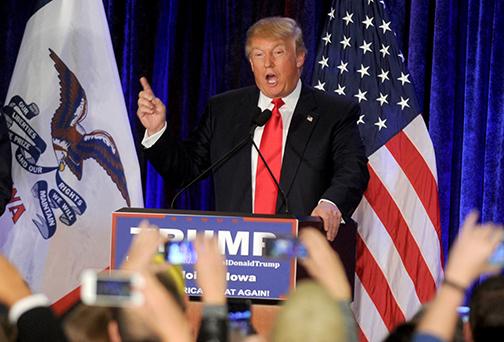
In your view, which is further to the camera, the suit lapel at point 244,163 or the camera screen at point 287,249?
the suit lapel at point 244,163

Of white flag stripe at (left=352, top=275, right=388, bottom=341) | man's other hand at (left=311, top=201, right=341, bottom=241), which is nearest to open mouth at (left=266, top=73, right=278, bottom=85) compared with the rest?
man's other hand at (left=311, top=201, right=341, bottom=241)

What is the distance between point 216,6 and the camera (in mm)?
6098

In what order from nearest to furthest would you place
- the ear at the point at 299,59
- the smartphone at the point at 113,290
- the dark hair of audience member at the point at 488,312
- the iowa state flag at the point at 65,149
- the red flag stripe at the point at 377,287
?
1. the smartphone at the point at 113,290
2. the dark hair of audience member at the point at 488,312
3. the ear at the point at 299,59
4. the iowa state flag at the point at 65,149
5. the red flag stripe at the point at 377,287

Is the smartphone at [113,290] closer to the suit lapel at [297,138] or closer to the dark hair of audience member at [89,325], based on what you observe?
the dark hair of audience member at [89,325]

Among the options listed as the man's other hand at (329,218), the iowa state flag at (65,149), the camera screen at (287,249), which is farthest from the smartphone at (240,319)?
the iowa state flag at (65,149)

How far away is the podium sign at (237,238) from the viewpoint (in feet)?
11.1

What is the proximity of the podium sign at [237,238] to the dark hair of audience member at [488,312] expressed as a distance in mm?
1127

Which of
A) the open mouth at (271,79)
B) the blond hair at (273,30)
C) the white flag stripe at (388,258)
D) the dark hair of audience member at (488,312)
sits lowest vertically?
the white flag stripe at (388,258)

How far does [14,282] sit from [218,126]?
8.96 feet

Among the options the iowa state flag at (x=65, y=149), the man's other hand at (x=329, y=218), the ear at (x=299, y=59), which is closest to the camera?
the man's other hand at (x=329, y=218)

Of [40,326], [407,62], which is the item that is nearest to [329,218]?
[40,326]

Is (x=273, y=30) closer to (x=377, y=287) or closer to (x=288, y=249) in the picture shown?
(x=377, y=287)

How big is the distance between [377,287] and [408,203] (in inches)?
19.1

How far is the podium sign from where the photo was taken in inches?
133
